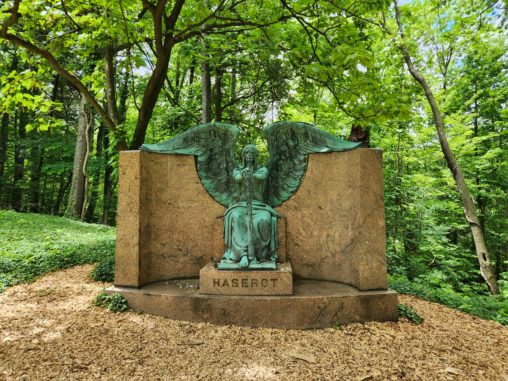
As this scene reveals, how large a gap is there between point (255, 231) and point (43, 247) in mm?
5292

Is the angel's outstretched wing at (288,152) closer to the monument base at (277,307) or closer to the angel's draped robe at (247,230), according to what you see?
the angel's draped robe at (247,230)

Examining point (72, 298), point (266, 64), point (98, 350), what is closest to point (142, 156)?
point (72, 298)

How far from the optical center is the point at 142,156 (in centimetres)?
496

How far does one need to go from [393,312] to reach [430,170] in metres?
10.7

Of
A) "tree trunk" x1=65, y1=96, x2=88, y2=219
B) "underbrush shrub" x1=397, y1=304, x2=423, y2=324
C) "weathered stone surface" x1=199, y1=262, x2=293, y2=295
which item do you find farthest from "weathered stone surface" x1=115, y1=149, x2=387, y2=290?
"tree trunk" x1=65, y1=96, x2=88, y2=219

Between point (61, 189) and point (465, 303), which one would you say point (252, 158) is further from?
point (61, 189)

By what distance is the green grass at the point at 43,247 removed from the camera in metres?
6.04

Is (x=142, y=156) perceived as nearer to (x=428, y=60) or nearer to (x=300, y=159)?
(x=300, y=159)

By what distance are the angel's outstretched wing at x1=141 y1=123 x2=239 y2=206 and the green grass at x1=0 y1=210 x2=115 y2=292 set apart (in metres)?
2.88

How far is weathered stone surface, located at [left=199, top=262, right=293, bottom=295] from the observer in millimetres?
4215

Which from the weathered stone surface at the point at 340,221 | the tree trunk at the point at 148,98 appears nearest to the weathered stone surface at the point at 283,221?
the weathered stone surface at the point at 340,221

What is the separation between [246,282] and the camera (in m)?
4.27

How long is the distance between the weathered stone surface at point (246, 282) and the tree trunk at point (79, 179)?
1019cm

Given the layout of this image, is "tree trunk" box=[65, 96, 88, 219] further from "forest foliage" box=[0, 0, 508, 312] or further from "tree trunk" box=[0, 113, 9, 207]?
"tree trunk" box=[0, 113, 9, 207]
